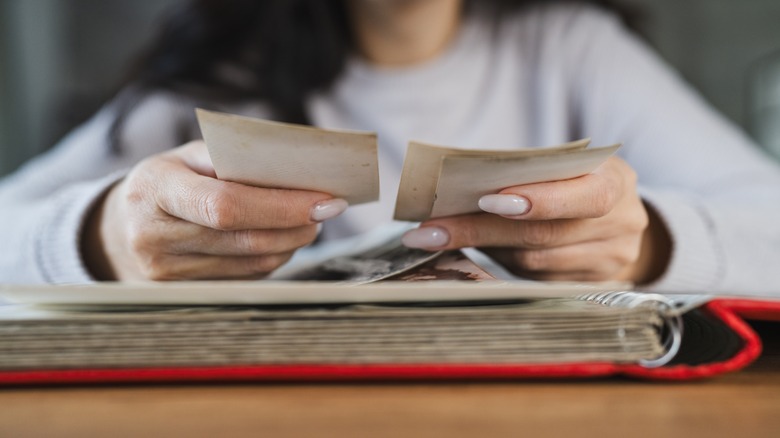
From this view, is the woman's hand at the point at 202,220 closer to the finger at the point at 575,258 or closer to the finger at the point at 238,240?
the finger at the point at 238,240

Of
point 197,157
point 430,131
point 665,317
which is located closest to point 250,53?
point 430,131

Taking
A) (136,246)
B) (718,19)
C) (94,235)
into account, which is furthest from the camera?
(718,19)

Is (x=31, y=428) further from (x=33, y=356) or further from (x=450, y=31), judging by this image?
(x=450, y=31)

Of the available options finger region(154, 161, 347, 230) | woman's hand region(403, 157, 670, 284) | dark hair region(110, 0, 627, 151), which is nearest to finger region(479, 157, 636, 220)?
woman's hand region(403, 157, 670, 284)

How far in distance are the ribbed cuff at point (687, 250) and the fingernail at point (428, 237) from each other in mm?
241

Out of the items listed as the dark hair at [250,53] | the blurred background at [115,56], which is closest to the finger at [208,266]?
the dark hair at [250,53]

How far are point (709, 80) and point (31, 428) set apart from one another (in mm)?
1519

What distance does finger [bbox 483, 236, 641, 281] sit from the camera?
474mm

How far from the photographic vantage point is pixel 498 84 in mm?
1078

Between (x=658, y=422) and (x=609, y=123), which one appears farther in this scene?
(x=609, y=123)

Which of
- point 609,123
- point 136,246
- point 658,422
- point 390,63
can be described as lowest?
point 658,422

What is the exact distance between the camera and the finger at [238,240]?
0.43 m

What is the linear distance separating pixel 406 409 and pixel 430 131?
811mm

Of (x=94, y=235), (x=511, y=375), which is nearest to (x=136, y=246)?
(x=94, y=235)
